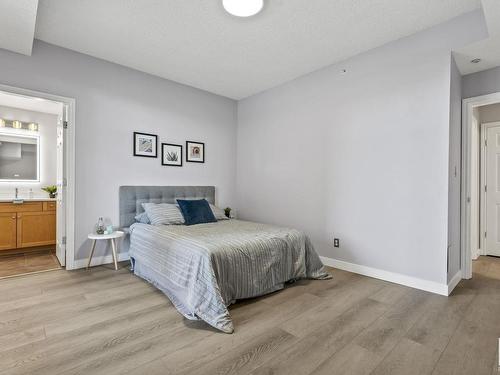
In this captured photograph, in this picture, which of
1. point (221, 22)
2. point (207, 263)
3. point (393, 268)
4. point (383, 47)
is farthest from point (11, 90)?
point (393, 268)

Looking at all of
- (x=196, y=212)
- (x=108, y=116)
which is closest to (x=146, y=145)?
(x=108, y=116)

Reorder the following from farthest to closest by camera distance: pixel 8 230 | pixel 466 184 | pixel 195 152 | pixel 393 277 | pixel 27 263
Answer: pixel 195 152
pixel 8 230
pixel 27 263
pixel 466 184
pixel 393 277

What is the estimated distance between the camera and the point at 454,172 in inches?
116

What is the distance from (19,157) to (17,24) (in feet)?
10.2

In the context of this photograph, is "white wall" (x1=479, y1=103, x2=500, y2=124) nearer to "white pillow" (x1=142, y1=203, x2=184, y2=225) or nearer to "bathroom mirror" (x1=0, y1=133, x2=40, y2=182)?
"white pillow" (x1=142, y1=203, x2=184, y2=225)

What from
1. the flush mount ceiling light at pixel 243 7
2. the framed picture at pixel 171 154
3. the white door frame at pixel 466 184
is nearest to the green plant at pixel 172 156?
the framed picture at pixel 171 154

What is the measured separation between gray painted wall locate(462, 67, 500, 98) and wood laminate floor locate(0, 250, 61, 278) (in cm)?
539

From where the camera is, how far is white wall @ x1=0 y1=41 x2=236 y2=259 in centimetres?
319

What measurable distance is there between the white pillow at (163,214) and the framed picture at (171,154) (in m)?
0.78

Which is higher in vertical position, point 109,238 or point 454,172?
point 454,172

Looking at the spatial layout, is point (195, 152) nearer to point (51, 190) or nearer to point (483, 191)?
point (51, 190)

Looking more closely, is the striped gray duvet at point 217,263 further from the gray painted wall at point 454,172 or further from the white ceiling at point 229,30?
the white ceiling at point 229,30

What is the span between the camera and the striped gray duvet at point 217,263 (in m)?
2.19

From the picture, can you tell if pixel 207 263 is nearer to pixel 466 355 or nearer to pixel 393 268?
pixel 466 355
